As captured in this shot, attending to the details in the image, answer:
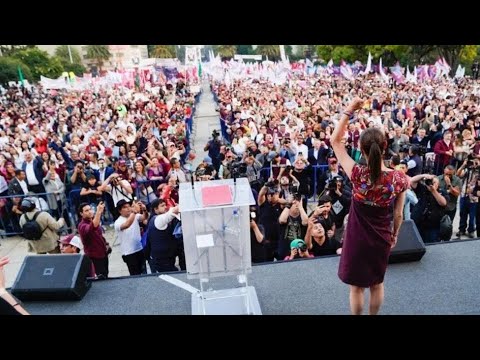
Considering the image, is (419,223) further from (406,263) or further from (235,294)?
(235,294)

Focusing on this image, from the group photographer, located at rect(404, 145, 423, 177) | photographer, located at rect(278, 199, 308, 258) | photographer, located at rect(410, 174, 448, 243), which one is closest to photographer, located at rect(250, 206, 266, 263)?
photographer, located at rect(278, 199, 308, 258)

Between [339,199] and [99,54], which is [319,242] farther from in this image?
[99,54]

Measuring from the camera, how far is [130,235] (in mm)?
4371

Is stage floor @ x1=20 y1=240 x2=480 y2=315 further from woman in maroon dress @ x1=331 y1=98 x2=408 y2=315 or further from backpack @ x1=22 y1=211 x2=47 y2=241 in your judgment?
backpack @ x1=22 y1=211 x2=47 y2=241

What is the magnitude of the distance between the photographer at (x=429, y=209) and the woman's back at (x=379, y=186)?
2602 millimetres

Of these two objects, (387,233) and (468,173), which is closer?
(387,233)

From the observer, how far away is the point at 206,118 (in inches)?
753

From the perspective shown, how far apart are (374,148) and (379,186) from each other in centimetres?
23

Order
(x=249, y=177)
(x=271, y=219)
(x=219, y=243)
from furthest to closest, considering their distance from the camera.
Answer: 1. (x=249, y=177)
2. (x=271, y=219)
3. (x=219, y=243)

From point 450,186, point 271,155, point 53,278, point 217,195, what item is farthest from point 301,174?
point 53,278

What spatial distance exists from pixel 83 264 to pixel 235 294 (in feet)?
4.27

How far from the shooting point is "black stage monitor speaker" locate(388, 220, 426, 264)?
3.56 m

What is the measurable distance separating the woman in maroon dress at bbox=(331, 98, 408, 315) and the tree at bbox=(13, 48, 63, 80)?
4329cm
